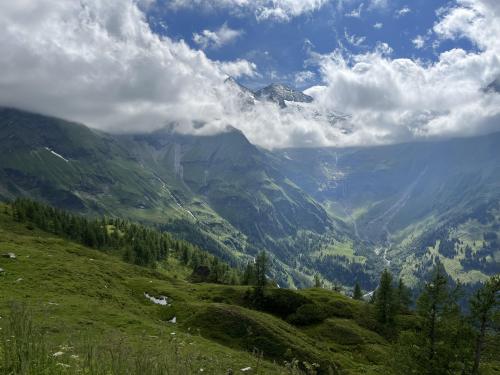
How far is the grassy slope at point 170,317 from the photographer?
49406 millimetres

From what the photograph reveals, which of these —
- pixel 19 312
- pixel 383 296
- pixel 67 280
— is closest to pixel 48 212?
pixel 67 280

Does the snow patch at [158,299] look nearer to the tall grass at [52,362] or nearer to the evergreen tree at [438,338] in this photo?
the evergreen tree at [438,338]

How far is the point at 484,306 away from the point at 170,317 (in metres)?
45.5

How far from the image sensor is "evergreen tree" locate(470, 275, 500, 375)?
188ft

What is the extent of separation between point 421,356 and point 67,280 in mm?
53799

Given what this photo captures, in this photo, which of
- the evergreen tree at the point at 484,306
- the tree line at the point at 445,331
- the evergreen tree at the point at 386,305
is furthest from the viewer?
the evergreen tree at the point at 386,305

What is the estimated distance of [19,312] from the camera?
22.1 meters

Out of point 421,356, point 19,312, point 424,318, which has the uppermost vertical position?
point 19,312

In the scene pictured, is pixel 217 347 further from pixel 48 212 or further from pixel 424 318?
pixel 48 212

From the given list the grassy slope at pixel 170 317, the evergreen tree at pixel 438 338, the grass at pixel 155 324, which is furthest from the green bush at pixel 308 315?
the evergreen tree at pixel 438 338

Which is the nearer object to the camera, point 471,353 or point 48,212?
point 471,353

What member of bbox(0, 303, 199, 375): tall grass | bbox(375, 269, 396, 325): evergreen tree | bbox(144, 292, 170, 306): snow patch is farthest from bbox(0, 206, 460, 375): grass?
bbox(375, 269, 396, 325): evergreen tree

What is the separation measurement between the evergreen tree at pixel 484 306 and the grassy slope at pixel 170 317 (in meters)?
14.1

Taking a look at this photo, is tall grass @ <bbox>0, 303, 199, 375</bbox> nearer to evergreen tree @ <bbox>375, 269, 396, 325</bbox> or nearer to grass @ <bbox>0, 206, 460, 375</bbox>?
grass @ <bbox>0, 206, 460, 375</bbox>
